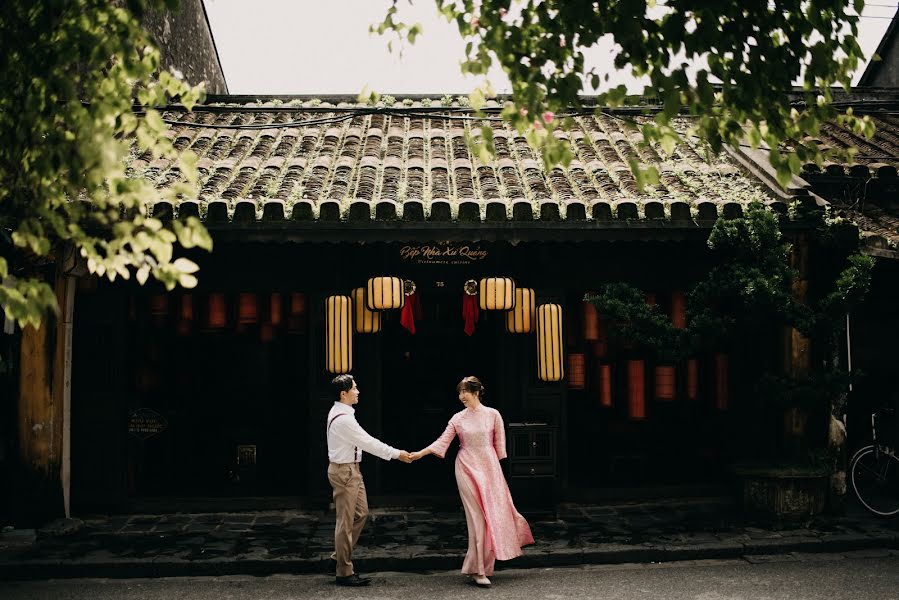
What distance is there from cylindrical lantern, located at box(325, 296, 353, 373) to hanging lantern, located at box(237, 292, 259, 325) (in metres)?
1.19

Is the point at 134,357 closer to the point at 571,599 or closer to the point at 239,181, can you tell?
the point at 239,181

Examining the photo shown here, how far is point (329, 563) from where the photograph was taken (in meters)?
8.62

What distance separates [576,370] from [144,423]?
5.75 m

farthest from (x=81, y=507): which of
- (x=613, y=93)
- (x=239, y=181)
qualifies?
(x=613, y=93)

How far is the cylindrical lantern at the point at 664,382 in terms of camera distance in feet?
38.1

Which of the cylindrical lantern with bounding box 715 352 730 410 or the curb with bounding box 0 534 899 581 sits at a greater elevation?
the cylindrical lantern with bounding box 715 352 730 410

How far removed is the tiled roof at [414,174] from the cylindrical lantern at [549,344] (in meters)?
1.30

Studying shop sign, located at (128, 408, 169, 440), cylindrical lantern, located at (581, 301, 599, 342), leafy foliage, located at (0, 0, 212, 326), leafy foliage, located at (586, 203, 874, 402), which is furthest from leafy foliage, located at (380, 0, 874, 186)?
shop sign, located at (128, 408, 169, 440)

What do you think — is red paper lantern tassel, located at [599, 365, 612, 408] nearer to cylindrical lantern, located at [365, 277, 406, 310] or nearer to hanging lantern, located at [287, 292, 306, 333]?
cylindrical lantern, located at [365, 277, 406, 310]

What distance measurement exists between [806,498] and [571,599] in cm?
382

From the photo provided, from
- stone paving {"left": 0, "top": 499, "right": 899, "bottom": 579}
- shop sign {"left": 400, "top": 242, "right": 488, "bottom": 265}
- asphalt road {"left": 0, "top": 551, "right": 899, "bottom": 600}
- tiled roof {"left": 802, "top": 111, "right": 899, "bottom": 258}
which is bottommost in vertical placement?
asphalt road {"left": 0, "top": 551, "right": 899, "bottom": 600}

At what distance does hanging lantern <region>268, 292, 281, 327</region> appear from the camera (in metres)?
11.3

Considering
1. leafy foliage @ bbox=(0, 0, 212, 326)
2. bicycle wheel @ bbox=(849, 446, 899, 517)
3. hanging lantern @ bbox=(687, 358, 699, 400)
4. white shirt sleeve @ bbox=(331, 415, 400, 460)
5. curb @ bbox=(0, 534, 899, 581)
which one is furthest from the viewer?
hanging lantern @ bbox=(687, 358, 699, 400)

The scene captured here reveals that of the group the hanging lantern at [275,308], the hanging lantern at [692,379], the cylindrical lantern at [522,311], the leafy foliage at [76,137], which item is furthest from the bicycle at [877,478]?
the leafy foliage at [76,137]
